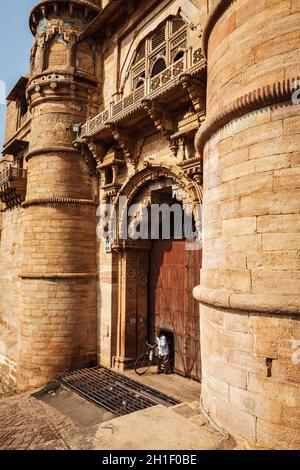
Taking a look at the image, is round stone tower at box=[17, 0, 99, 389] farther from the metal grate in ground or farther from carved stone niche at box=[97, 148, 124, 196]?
the metal grate in ground

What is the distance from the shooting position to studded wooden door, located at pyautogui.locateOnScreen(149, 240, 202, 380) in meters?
8.30

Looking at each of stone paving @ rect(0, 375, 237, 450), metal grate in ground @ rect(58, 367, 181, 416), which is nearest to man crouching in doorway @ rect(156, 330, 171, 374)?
metal grate in ground @ rect(58, 367, 181, 416)

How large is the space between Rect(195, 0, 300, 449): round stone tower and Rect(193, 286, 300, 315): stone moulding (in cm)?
1

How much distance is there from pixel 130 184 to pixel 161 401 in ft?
17.9

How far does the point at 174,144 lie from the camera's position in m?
7.62

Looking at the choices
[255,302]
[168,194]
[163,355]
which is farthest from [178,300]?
[255,302]

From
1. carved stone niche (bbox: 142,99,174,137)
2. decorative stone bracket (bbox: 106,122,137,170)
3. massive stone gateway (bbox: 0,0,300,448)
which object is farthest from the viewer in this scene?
decorative stone bracket (bbox: 106,122,137,170)

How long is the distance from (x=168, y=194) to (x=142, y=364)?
4.92m

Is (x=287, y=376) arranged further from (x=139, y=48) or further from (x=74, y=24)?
(x=74, y=24)

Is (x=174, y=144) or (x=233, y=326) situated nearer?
(x=233, y=326)

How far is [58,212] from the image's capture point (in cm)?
1012

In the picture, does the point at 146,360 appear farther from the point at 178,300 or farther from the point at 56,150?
the point at 56,150

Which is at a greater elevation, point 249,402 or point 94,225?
point 94,225
